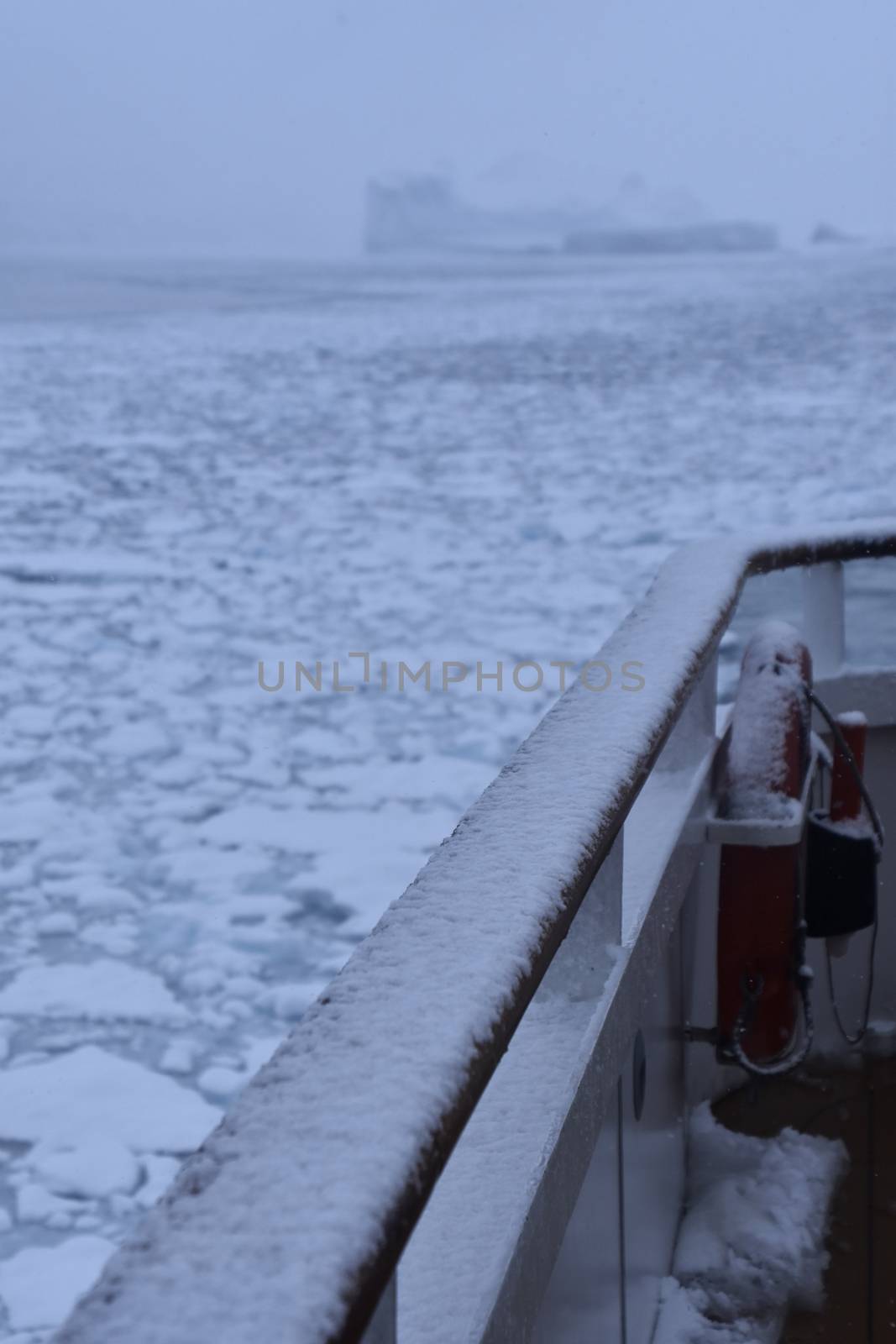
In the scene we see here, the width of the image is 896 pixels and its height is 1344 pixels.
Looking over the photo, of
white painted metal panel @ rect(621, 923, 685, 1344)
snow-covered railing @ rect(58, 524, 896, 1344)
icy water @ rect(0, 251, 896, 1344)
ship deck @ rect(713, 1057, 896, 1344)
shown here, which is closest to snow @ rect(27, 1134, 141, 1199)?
icy water @ rect(0, 251, 896, 1344)

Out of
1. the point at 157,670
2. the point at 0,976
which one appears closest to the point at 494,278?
the point at 157,670

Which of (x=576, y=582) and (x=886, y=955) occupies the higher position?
(x=886, y=955)

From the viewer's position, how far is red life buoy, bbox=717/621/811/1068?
4.35ft

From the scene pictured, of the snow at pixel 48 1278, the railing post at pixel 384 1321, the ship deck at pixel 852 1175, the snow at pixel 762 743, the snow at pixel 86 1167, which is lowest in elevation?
the snow at pixel 86 1167

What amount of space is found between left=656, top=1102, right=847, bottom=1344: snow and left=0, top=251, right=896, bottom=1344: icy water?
4.55 feet

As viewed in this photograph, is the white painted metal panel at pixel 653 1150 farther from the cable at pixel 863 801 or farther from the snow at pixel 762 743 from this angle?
the cable at pixel 863 801

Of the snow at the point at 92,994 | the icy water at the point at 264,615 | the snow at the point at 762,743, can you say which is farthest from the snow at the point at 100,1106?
the snow at the point at 762,743

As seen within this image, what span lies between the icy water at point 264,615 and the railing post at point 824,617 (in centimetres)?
165

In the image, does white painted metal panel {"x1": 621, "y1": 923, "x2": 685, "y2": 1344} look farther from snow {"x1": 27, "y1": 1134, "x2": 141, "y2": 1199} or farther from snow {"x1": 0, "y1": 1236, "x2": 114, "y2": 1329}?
snow {"x1": 27, "y1": 1134, "x2": 141, "y2": 1199}

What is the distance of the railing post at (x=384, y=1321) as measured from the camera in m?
0.41

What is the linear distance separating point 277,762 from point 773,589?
477cm

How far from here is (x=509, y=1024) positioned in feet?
1.56

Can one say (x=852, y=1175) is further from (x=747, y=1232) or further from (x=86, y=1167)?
(x=86, y=1167)

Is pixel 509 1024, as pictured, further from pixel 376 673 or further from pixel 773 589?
pixel 773 589
